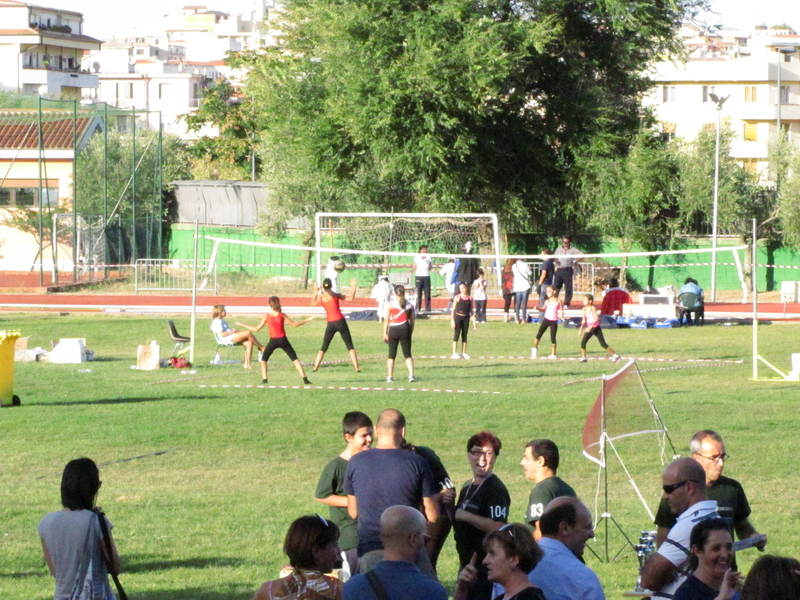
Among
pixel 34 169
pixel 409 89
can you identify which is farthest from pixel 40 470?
pixel 34 169

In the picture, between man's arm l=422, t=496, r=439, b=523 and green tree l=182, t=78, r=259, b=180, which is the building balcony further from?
man's arm l=422, t=496, r=439, b=523

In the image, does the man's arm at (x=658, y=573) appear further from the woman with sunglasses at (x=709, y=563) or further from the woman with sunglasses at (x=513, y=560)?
the woman with sunglasses at (x=513, y=560)

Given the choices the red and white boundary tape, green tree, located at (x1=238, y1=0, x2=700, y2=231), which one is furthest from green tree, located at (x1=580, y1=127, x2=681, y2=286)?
the red and white boundary tape

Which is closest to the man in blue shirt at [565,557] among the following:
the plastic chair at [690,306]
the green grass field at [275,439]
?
the green grass field at [275,439]

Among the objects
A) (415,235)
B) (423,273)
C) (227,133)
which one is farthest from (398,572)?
(227,133)

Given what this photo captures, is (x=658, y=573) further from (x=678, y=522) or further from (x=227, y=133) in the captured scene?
(x=227, y=133)

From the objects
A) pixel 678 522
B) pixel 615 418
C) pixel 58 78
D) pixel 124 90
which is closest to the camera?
pixel 678 522

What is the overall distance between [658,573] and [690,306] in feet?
86.0

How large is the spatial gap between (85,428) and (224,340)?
7873 millimetres

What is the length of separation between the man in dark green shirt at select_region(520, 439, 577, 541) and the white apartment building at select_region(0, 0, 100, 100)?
284 ft

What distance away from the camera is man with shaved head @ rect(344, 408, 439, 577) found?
6508 millimetres

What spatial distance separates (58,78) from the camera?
92125 millimetres

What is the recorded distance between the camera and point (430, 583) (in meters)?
4.97

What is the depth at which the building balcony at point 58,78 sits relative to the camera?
90.3 meters
